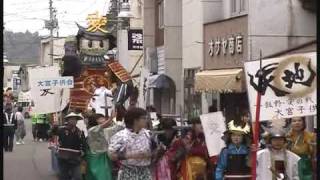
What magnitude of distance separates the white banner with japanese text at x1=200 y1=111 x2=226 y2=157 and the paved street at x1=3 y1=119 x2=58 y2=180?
6539mm

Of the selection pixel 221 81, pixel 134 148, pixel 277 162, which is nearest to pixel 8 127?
pixel 221 81

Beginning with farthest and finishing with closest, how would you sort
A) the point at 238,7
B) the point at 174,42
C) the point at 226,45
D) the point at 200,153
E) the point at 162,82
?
the point at 174,42 < the point at 162,82 < the point at 238,7 < the point at 226,45 < the point at 200,153

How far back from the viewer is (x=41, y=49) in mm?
A: 69562

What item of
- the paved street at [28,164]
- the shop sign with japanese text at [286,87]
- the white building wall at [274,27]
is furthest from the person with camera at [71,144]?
the shop sign with japanese text at [286,87]

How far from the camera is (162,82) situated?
22.0 metres

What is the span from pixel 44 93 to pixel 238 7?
583 cm

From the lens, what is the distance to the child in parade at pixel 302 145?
25.4ft

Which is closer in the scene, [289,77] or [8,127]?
[289,77]

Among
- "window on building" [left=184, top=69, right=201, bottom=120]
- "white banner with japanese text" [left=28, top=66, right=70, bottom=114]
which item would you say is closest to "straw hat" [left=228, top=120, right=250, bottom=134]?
"white banner with japanese text" [left=28, top=66, right=70, bottom=114]

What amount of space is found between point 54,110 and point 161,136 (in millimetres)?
4420

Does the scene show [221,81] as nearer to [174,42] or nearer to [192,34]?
[192,34]

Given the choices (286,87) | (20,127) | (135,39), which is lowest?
(20,127)

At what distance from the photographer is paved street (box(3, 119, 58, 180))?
49.3 feet

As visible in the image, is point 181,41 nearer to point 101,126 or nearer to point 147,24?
point 147,24
